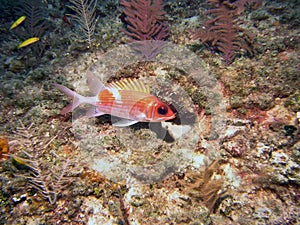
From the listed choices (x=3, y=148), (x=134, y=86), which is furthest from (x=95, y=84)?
(x=3, y=148)

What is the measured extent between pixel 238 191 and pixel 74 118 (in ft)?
8.08

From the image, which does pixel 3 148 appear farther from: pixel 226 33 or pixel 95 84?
pixel 226 33

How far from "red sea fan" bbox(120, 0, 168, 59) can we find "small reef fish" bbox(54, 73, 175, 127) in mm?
1273

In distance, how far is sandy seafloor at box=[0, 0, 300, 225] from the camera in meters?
2.35

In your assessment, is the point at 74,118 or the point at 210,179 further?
the point at 74,118

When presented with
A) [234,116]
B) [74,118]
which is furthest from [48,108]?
[234,116]

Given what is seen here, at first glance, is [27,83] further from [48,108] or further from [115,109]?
[115,109]

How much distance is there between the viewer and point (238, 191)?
2395 mm

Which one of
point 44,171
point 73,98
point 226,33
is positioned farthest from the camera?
point 226,33

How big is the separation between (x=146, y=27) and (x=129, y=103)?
205cm

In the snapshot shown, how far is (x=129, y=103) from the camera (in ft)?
8.31

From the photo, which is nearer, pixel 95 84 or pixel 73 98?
pixel 73 98

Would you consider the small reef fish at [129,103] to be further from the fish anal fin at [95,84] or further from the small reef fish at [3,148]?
the small reef fish at [3,148]

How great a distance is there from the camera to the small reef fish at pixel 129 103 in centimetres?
243
